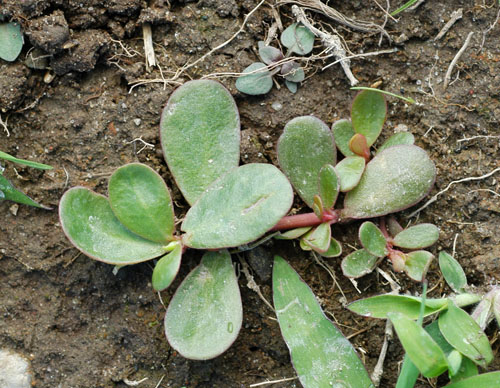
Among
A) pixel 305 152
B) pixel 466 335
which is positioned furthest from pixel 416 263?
pixel 305 152

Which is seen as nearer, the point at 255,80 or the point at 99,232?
the point at 99,232

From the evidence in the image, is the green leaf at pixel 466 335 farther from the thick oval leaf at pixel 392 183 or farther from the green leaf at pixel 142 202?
the green leaf at pixel 142 202

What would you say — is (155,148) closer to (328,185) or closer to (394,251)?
(328,185)

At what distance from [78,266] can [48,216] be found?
17 cm

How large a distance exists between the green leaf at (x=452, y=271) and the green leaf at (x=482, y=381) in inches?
9.4

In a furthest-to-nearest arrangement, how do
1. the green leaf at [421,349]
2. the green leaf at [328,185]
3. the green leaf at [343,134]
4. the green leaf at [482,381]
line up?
the green leaf at [343,134] → the green leaf at [328,185] → the green leaf at [482,381] → the green leaf at [421,349]

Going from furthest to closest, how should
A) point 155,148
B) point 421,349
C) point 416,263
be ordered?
point 155,148
point 416,263
point 421,349

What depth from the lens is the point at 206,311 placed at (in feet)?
5.03

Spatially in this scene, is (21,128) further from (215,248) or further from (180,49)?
(215,248)

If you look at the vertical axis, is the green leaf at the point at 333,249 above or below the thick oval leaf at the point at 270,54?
below

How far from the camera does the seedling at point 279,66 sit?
1.67 m

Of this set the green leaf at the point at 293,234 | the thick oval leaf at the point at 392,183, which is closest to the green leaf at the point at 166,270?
the green leaf at the point at 293,234

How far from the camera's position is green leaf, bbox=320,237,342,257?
158cm

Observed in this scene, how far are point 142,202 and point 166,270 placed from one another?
0.66 feet
